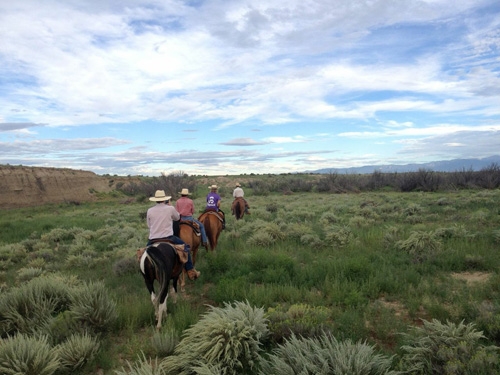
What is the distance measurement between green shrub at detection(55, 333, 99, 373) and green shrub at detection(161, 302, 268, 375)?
120 cm

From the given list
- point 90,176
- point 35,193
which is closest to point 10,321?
point 35,193

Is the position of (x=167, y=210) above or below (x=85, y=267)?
above

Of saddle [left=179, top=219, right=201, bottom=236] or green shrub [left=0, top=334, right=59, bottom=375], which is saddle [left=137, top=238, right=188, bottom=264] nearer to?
saddle [left=179, top=219, right=201, bottom=236]

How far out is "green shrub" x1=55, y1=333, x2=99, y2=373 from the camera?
4531mm

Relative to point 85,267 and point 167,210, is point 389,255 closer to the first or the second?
point 167,210

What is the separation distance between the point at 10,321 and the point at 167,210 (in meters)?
3.31

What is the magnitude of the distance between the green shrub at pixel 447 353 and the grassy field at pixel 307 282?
0.36 m

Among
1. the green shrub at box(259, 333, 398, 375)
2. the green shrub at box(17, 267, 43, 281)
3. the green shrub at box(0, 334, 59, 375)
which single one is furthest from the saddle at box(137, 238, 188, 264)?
the green shrub at box(17, 267, 43, 281)

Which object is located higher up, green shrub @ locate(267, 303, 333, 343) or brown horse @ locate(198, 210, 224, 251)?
brown horse @ locate(198, 210, 224, 251)

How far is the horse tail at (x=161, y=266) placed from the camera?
5875 mm

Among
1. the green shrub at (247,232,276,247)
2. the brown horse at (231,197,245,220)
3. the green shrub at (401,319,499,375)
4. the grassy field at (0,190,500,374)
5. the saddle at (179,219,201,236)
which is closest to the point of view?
the green shrub at (401,319,499,375)

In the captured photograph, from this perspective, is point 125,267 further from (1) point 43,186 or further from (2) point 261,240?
(1) point 43,186

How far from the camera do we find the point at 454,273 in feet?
25.8

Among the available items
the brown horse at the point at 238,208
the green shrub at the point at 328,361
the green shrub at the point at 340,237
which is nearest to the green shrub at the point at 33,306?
the green shrub at the point at 328,361
